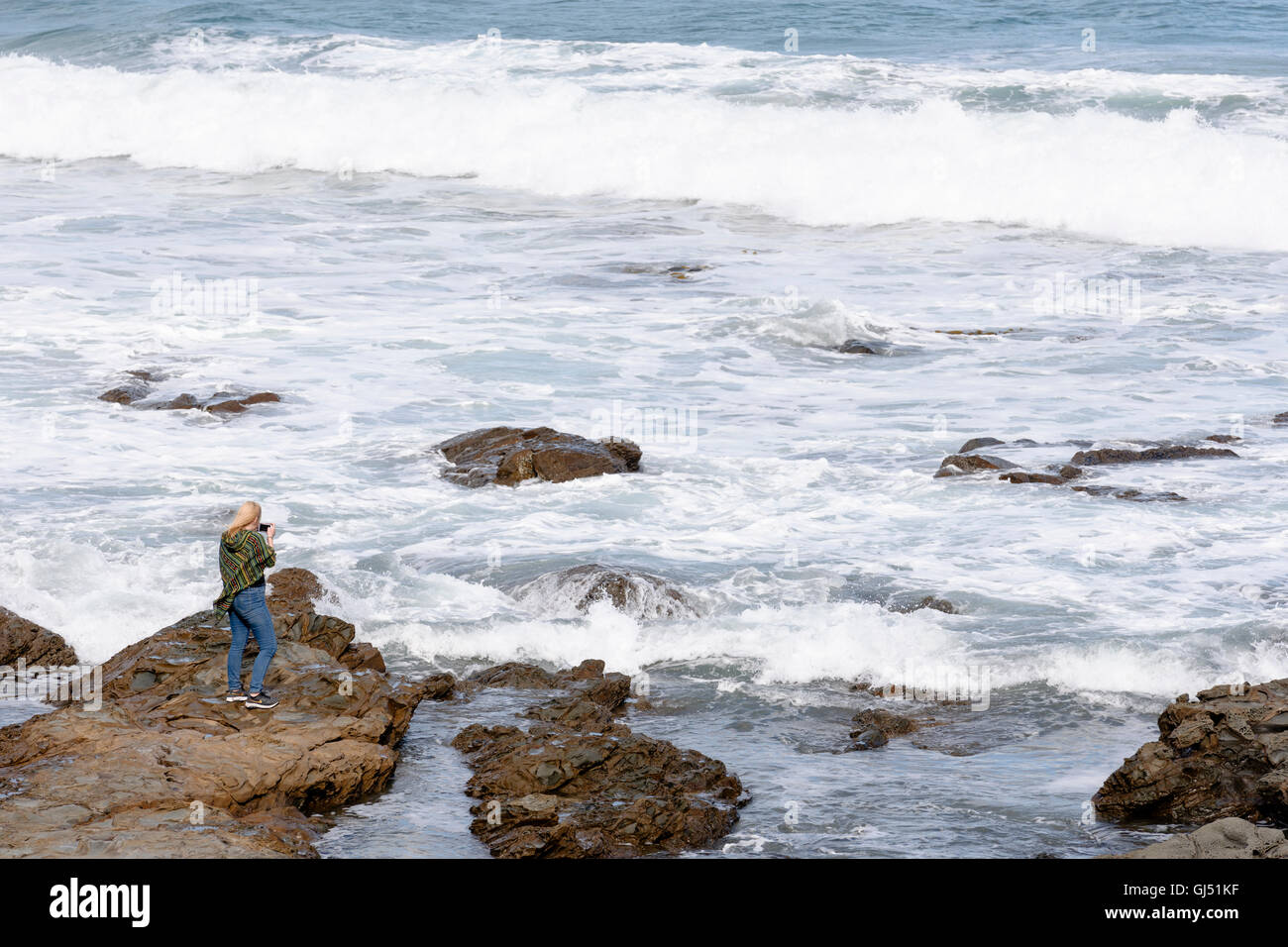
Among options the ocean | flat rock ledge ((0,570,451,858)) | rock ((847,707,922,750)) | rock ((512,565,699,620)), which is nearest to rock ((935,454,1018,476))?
the ocean

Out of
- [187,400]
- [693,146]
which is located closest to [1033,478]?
[187,400]

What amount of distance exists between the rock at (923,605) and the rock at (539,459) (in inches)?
150

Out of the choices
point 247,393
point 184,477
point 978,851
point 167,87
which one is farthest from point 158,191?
point 978,851

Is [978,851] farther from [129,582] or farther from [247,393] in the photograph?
[247,393]

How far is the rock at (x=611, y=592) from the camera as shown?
10727 mm

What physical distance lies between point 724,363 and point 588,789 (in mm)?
10747

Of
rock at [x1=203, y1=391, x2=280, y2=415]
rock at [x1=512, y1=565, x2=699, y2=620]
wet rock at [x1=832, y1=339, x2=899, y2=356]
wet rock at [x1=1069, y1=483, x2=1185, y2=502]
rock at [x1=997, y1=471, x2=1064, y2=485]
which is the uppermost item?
wet rock at [x1=832, y1=339, x2=899, y2=356]

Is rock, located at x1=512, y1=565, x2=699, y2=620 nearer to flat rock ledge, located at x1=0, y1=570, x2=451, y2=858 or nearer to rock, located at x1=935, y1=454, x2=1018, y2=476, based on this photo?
flat rock ledge, located at x1=0, y1=570, x2=451, y2=858

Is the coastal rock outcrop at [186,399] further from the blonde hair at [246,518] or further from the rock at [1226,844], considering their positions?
the rock at [1226,844]

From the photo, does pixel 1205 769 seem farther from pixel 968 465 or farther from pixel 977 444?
pixel 977 444

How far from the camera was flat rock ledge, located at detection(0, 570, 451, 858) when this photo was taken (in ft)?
21.1

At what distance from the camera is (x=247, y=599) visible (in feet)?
26.7

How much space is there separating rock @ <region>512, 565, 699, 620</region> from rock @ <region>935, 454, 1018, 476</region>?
3.85 meters

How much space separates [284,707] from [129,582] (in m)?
3.52
